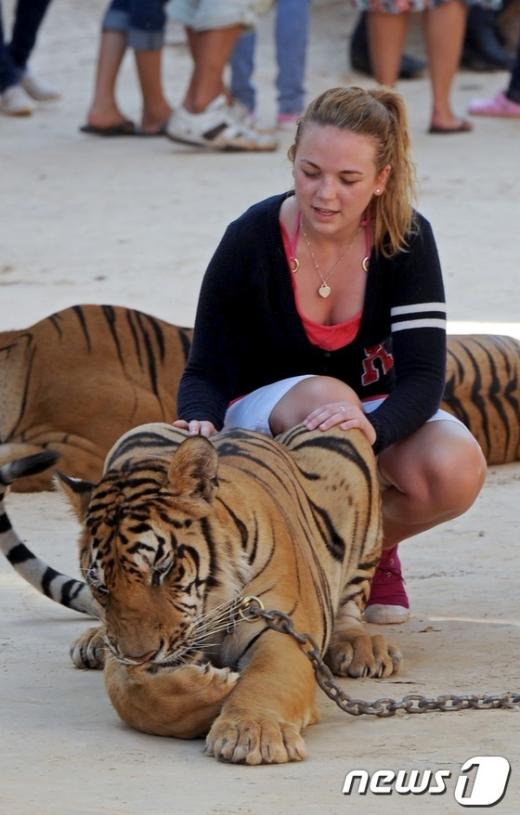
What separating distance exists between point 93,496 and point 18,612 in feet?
3.97

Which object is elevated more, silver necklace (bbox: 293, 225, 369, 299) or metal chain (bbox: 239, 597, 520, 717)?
silver necklace (bbox: 293, 225, 369, 299)

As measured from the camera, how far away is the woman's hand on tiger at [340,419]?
3760mm

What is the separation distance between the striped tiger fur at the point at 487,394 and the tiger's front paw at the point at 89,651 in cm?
234

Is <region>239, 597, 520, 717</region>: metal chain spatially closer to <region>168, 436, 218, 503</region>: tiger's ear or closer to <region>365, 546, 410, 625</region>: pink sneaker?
<region>168, 436, 218, 503</region>: tiger's ear

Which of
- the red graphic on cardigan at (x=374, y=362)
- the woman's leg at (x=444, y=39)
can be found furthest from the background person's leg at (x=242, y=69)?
the red graphic on cardigan at (x=374, y=362)

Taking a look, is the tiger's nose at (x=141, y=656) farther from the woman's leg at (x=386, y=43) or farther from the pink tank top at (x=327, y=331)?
the woman's leg at (x=386, y=43)

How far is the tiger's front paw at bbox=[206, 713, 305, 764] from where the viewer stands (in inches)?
118

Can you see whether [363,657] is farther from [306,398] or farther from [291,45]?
[291,45]

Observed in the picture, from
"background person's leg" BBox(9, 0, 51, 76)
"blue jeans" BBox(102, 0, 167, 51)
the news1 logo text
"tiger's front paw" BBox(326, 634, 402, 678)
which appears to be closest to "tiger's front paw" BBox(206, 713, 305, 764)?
the news1 logo text

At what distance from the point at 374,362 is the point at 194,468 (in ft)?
3.41

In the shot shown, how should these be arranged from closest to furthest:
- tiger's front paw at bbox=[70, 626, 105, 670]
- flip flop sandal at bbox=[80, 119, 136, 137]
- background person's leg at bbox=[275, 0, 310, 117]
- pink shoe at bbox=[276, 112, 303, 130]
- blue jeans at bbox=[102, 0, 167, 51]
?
1. tiger's front paw at bbox=[70, 626, 105, 670]
2. blue jeans at bbox=[102, 0, 167, 51]
3. background person's leg at bbox=[275, 0, 310, 117]
4. flip flop sandal at bbox=[80, 119, 136, 137]
5. pink shoe at bbox=[276, 112, 303, 130]

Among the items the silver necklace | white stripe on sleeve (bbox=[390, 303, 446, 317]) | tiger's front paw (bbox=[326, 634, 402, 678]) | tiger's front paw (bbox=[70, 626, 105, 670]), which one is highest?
the silver necklace

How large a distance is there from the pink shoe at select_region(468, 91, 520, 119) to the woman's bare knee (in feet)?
28.4

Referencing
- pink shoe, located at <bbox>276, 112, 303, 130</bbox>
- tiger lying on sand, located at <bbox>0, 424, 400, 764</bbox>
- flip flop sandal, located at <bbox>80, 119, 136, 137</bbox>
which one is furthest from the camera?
pink shoe, located at <bbox>276, 112, 303, 130</bbox>
